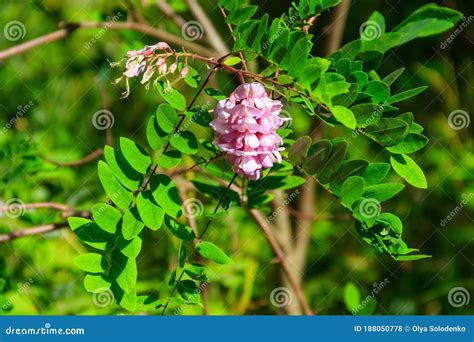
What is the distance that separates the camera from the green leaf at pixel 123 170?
86 cm

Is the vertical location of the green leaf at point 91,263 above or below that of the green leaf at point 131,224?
below

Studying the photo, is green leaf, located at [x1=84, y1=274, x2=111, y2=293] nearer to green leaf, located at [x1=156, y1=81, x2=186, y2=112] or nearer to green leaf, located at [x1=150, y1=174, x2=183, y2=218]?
green leaf, located at [x1=150, y1=174, x2=183, y2=218]

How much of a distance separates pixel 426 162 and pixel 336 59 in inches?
33.5

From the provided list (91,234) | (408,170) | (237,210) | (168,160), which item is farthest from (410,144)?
(237,210)

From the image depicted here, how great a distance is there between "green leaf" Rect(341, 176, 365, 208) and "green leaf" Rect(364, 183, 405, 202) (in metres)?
0.03

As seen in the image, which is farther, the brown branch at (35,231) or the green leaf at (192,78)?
the brown branch at (35,231)

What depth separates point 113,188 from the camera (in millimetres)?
857

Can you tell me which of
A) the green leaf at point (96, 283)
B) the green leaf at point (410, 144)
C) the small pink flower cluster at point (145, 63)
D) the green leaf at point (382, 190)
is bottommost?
the green leaf at point (382, 190)

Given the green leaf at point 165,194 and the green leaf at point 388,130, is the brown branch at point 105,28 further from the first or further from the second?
the green leaf at point 388,130

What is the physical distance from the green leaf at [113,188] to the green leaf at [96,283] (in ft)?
0.32

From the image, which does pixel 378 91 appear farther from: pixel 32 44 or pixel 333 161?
pixel 32 44

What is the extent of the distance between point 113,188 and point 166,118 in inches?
4.3

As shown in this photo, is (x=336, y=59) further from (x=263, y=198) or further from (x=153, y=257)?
(x=153, y=257)

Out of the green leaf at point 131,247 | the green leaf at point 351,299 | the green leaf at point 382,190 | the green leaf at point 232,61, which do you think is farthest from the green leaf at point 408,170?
the green leaf at point 351,299
